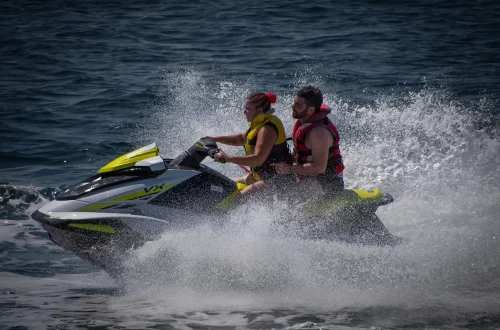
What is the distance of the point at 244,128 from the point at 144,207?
450 centimetres

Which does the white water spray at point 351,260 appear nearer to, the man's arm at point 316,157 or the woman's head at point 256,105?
the man's arm at point 316,157

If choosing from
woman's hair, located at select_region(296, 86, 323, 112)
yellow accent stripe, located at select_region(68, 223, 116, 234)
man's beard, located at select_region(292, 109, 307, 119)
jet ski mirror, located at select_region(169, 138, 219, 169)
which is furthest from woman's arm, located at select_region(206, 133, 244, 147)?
yellow accent stripe, located at select_region(68, 223, 116, 234)

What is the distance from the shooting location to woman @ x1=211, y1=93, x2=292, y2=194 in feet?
19.6

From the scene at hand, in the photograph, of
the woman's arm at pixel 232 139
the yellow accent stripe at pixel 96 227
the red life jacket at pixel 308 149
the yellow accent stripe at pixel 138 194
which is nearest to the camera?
the yellow accent stripe at pixel 96 227

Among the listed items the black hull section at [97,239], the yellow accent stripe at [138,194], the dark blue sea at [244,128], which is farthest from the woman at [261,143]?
the black hull section at [97,239]

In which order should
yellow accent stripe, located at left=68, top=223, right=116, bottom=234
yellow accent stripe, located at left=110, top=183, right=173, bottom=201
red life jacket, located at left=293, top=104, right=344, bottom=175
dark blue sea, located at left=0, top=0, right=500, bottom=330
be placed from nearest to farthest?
yellow accent stripe, located at left=68, top=223, right=116, bottom=234 < yellow accent stripe, located at left=110, top=183, right=173, bottom=201 < dark blue sea, located at left=0, top=0, right=500, bottom=330 < red life jacket, located at left=293, top=104, right=344, bottom=175

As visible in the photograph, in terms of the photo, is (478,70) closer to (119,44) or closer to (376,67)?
(376,67)

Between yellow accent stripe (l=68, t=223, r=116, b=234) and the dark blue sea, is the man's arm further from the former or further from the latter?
yellow accent stripe (l=68, t=223, r=116, b=234)

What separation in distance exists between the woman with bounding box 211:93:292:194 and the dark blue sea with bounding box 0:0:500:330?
0.40 metres

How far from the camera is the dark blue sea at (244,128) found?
578cm

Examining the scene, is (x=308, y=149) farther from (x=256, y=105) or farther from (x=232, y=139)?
(x=232, y=139)

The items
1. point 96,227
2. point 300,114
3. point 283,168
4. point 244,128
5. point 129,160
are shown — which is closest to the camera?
→ point 96,227

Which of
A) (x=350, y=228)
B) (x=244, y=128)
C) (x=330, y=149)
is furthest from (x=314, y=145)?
(x=244, y=128)

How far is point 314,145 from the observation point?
5.96 m
